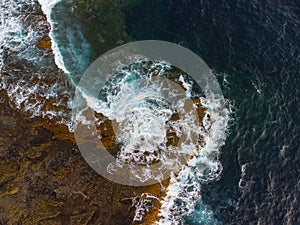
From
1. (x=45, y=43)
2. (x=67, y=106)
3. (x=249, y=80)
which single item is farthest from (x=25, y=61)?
(x=249, y=80)

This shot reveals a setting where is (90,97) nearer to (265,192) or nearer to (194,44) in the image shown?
(194,44)

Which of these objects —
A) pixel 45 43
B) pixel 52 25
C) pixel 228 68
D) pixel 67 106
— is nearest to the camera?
pixel 67 106

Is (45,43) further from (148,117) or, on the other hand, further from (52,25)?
(148,117)

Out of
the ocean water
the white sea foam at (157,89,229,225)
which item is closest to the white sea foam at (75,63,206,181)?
the white sea foam at (157,89,229,225)

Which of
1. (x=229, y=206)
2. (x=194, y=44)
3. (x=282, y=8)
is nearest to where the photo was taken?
(x=229, y=206)

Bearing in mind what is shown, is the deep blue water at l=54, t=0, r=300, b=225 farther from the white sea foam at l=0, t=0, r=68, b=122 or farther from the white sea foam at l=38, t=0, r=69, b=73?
the white sea foam at l=0, t=0, r=68, b=122

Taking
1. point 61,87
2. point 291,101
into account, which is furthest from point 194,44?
point 61,87
